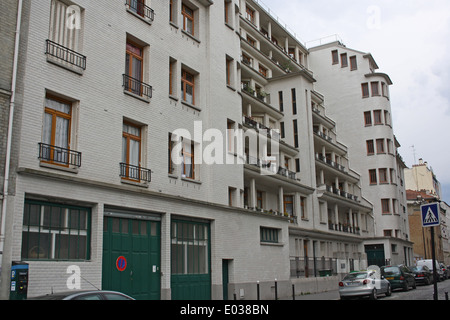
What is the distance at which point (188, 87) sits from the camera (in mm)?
24078

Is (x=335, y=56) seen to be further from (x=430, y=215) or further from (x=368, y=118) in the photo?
(x=430, y=215)

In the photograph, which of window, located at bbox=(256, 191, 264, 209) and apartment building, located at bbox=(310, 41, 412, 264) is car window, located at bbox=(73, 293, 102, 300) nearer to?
window, located at bbox=(256, 191, 264, 209)

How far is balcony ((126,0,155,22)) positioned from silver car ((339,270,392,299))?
52.9 ft

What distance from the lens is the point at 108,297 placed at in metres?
9.73

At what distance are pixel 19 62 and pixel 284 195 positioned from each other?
25.9m

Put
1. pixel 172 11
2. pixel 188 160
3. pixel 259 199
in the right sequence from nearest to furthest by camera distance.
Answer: pixel 188 160 → pixel 172 11 → pixel 259 199

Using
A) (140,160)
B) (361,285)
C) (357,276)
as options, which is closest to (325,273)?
(357,276)

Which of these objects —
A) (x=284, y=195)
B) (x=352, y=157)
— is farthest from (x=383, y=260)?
(x=284, y=195)

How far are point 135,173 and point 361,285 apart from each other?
502 inches

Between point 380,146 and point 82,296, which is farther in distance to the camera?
point 380,146

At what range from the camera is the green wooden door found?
1727 cm

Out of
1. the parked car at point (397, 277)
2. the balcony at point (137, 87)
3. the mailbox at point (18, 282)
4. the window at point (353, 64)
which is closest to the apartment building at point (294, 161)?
the parked car at point (397, 277)

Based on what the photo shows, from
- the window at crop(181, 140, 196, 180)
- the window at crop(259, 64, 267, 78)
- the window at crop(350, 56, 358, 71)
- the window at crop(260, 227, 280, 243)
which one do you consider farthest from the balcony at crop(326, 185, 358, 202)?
the window at crop(181, 140, 196, 180)
